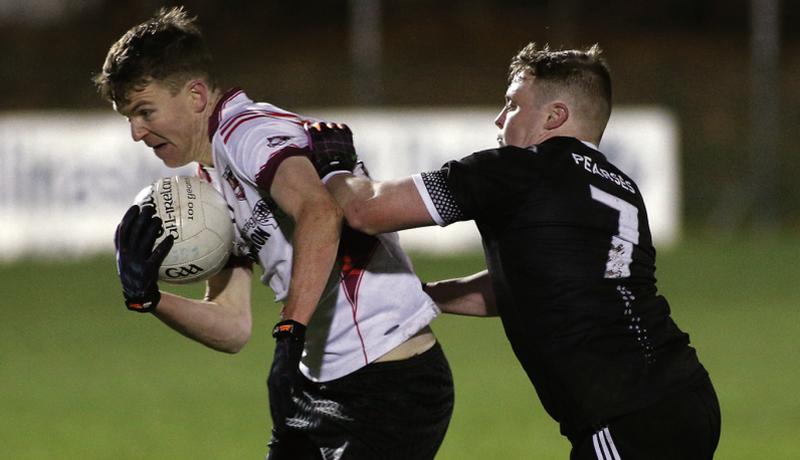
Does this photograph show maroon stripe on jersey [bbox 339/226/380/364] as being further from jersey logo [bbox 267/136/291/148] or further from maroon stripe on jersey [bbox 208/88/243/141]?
maroon stripe on jersey [bbox 208/88/243/141]

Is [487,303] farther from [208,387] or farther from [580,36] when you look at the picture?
[580,36]

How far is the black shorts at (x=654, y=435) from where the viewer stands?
3980mm

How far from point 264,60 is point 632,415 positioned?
20.2 m

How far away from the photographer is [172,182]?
4406 mm

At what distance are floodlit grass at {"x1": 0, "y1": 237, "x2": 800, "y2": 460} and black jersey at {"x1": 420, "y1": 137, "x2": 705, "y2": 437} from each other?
3.23 metres

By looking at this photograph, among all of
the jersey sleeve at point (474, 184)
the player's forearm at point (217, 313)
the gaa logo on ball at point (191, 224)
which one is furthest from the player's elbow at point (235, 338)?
the jersey sleeve at point (474, 184)

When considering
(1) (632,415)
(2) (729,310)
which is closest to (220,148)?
(1) (632,415)

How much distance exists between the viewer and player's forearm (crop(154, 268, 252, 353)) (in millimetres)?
4570

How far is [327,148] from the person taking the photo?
416 cm

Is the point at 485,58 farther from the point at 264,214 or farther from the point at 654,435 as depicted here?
the point at 654,435

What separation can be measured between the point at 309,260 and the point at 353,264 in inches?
20.7

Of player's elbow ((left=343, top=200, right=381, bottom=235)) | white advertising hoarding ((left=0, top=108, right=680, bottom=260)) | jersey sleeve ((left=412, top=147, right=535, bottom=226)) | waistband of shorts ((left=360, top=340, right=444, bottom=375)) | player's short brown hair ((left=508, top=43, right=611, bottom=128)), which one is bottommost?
white advertising hoarding ((left=0, top=108, right=680, bottom=260))

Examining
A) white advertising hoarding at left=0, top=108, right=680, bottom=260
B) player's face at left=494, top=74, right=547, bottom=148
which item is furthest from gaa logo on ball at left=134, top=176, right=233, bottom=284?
white advertising hoarding at left=0, top=108, right=680, bottom=260

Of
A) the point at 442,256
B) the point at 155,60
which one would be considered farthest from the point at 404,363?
the point at 442,256
